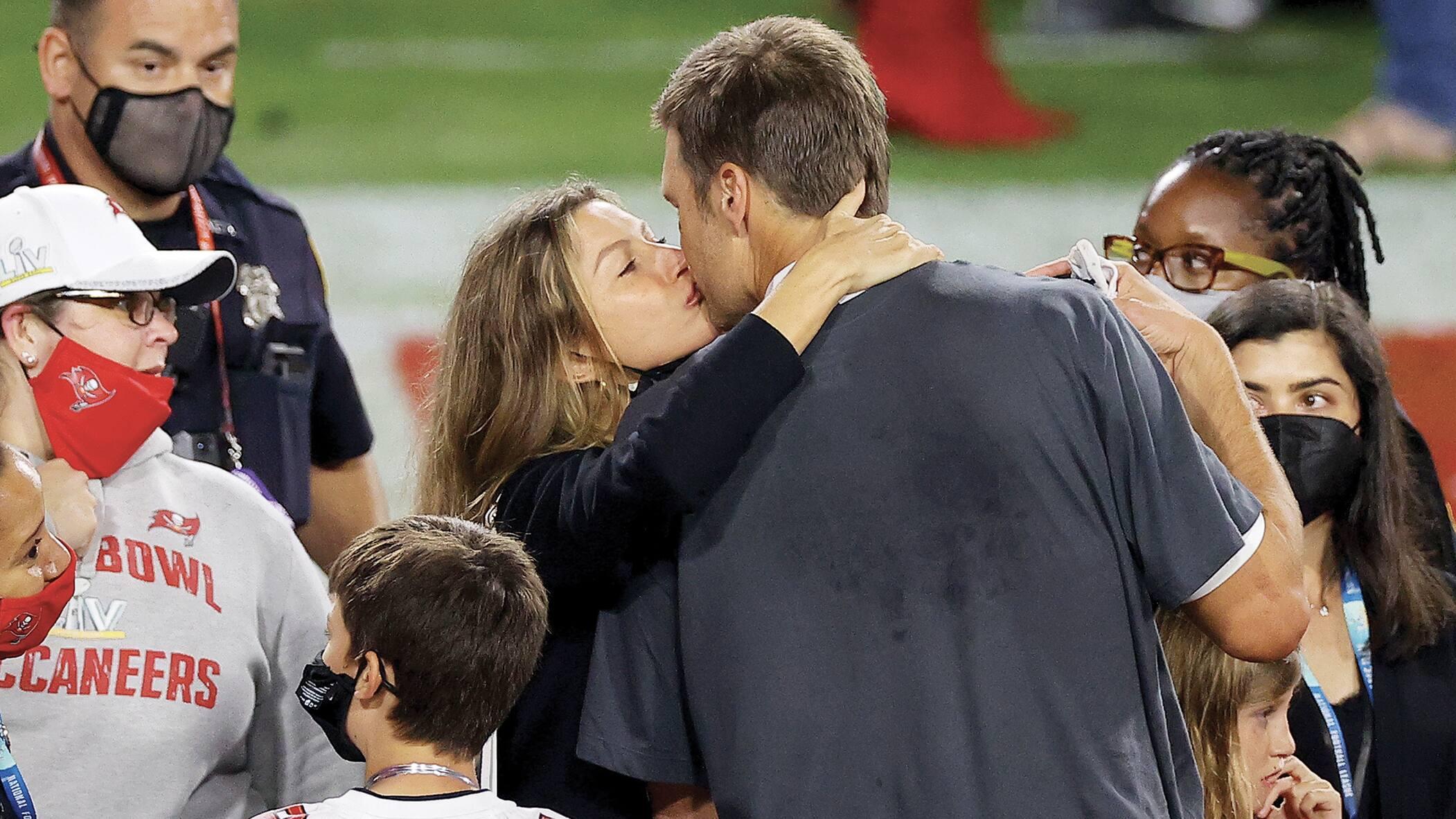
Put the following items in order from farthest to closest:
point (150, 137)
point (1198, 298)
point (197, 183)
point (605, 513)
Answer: point (197, 183) → point (150, 137) → point (1198, 298) → point (605, 513)

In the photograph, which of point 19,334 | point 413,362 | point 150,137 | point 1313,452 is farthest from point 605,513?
point 413,362

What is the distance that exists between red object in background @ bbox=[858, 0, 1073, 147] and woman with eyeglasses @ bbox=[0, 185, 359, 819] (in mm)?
7236

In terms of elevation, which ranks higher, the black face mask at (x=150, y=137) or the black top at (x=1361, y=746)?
the black face mask at (x=150, y=137)

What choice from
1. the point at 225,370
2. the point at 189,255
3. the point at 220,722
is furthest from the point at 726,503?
the point at 225,370

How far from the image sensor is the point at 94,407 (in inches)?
91.0

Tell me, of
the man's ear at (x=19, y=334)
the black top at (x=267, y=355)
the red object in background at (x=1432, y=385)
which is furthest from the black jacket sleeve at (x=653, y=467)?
the red object in background at (x=1432, y=385)

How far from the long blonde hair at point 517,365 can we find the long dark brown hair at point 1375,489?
935 millimetres

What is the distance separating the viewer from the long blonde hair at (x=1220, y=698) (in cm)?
243

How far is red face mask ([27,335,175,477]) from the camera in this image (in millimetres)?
2305

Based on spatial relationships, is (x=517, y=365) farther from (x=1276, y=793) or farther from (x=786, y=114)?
(x=1276, y=793)

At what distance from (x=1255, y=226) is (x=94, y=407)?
1792 mm

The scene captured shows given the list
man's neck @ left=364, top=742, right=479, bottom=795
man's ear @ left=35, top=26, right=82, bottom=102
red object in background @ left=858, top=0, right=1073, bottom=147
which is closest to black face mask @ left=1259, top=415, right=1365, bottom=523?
man's neck @ left=364, top=742, right=479, bottom=795

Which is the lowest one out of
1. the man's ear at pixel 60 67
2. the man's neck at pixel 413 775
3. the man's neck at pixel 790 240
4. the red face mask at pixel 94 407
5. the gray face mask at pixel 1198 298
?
the man's neck at pixel 413 775

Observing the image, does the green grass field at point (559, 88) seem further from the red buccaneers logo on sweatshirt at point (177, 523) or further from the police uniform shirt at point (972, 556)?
the police uniform shirt at point (972, 556)
